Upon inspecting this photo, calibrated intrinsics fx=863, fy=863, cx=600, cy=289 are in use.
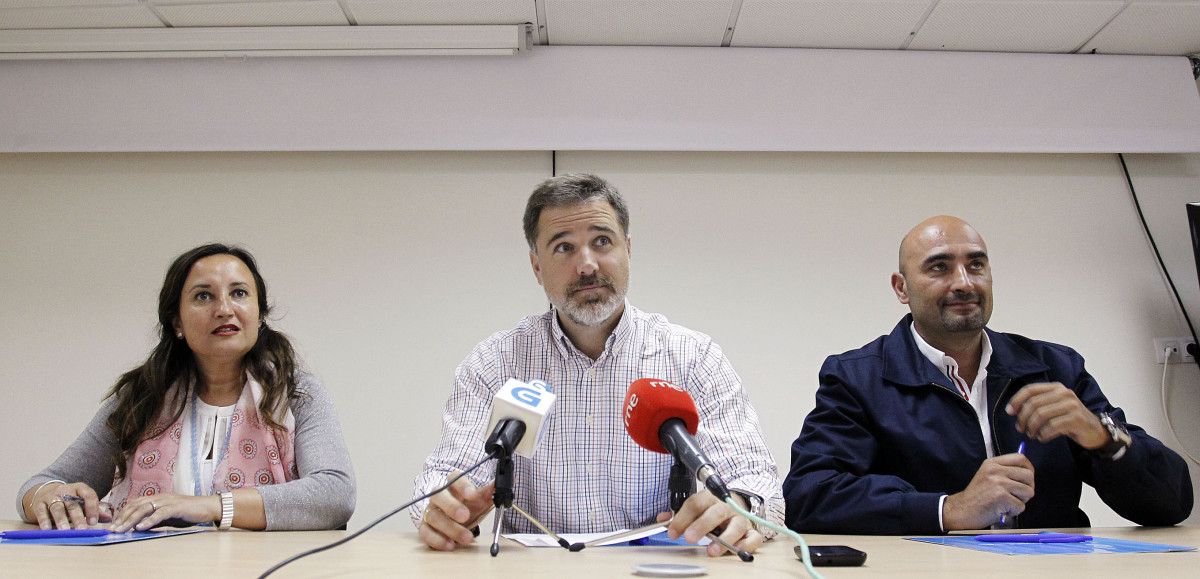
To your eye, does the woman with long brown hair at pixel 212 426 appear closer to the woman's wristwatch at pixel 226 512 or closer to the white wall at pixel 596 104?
the woman's wristwatch at pixel 226 512

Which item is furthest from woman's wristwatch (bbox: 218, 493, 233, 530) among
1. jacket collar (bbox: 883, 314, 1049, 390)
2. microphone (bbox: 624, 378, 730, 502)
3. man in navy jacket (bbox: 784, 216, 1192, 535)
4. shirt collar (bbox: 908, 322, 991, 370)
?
shirt collar (bbox: 908, 322, 991, 370)

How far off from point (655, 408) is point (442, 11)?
7.61 feet

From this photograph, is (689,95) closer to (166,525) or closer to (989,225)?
(989,225)

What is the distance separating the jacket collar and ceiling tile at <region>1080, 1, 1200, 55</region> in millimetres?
1783

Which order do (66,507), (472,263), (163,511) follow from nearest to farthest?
(163,511)
(66,507)
(472,263)

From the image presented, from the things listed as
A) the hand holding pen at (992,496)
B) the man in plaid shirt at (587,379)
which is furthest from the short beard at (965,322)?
the man in plaid shirt at (587,379)

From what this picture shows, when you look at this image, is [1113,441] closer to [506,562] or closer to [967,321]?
[967,321]

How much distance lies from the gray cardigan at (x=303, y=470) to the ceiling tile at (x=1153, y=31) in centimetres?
311

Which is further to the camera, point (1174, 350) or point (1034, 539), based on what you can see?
point (1174, 350)

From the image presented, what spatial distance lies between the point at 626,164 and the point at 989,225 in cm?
147

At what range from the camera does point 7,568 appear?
1146 mm

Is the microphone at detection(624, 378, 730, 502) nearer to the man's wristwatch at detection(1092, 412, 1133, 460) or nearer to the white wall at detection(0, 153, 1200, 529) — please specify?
the man's wristwatch at detection(1092, 412, 1133, 460)

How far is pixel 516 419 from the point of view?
3.88 ft

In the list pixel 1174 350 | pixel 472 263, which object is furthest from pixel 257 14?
pixel 1174 350
